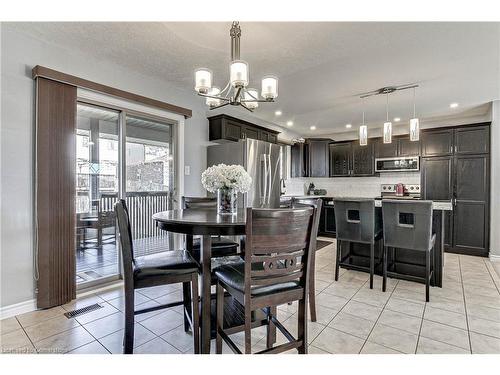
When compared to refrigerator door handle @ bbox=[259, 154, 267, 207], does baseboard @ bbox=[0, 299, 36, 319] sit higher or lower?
lower

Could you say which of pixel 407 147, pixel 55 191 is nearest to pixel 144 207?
pixel 55 191

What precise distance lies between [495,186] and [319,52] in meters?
3.67

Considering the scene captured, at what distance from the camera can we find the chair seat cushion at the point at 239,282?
4.51 feet

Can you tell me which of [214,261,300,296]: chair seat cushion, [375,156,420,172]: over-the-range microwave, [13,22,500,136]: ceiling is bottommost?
[214,261,300,296]: chair seat cushion

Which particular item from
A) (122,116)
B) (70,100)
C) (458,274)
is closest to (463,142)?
(458,274)

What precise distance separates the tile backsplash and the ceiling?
2.03 meters

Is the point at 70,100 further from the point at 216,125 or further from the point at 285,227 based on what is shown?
the point at 285,227

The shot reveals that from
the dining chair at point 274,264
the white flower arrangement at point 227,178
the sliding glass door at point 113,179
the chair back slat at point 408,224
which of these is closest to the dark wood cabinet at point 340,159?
the chair back slat at point 408,224

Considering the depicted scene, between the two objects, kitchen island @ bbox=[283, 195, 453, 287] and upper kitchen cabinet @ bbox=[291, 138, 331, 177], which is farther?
upper kitchen cabinet @ bbox=[291, 138, 331, 177]

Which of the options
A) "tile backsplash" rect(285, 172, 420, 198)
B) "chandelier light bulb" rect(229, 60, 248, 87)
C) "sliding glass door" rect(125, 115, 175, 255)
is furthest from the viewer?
"tile backsplash" rect(285, 172, 420, 198)

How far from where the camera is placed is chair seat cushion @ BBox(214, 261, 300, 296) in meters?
1.38

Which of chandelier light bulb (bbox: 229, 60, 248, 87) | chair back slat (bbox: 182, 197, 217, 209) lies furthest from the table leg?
chandelier light bulb (bbox: 229, 60, 248, 87)

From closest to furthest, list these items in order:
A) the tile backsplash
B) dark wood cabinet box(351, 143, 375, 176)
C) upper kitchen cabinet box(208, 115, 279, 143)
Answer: upper kitchen cabinet box(208, 115, 279, 143)
the tile backsplash
dark wood cabinet box(351, 143, 375, 176)

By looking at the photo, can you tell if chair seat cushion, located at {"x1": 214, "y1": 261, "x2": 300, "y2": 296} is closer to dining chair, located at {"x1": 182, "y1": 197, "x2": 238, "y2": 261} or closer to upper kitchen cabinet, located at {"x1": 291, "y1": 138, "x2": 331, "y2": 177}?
dining chair, located at {"x1": 182, "y1": 197, "x2": 238, "y2": 261}
